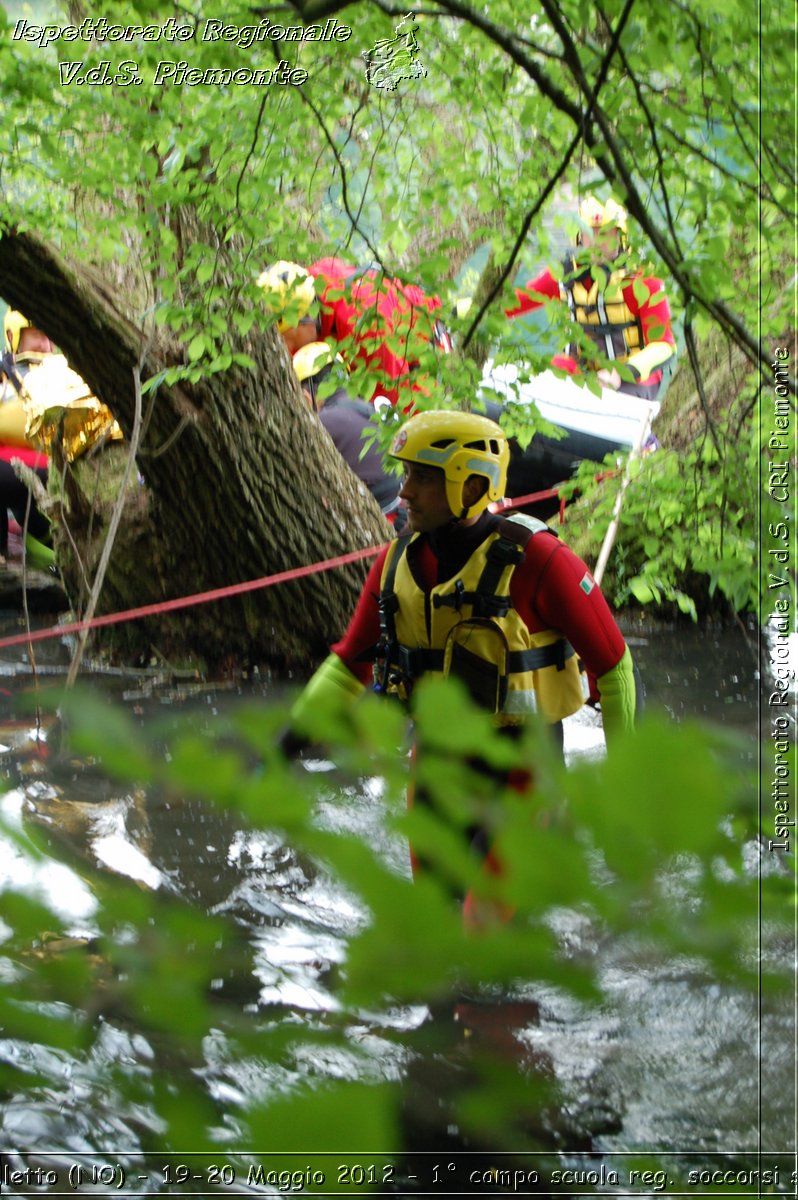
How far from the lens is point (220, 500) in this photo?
285 inches

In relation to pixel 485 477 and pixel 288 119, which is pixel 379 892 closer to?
pixel 485 477

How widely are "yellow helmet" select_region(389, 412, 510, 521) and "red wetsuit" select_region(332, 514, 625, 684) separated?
10 centimetres

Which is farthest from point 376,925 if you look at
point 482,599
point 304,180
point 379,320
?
point 304,180

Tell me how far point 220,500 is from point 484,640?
4.24 metres

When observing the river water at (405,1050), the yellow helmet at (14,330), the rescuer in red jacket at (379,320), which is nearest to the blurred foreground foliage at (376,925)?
the river water at (405,1050)

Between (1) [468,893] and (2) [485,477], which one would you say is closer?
(1) [468,893]

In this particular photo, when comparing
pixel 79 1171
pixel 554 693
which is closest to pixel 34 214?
pixel 554 693

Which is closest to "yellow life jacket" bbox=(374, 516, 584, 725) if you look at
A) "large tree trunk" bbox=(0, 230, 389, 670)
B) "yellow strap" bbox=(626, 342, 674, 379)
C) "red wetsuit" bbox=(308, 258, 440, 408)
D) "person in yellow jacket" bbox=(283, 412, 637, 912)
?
"person in yellow jacket" bbox=(283, 412, 637, 912)

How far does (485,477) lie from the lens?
346cm

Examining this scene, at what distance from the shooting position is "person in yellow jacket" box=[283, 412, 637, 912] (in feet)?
10.7

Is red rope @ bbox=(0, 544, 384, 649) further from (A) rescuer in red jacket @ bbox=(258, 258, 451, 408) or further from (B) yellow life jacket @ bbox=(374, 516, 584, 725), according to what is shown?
(B) yellow life jacket @ bbox=(374, 516, 584, 725)

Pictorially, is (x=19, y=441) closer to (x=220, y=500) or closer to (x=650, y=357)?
(x=220, y=500)

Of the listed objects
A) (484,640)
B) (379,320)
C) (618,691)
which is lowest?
(618,691)

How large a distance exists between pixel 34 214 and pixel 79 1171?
14.4ft
